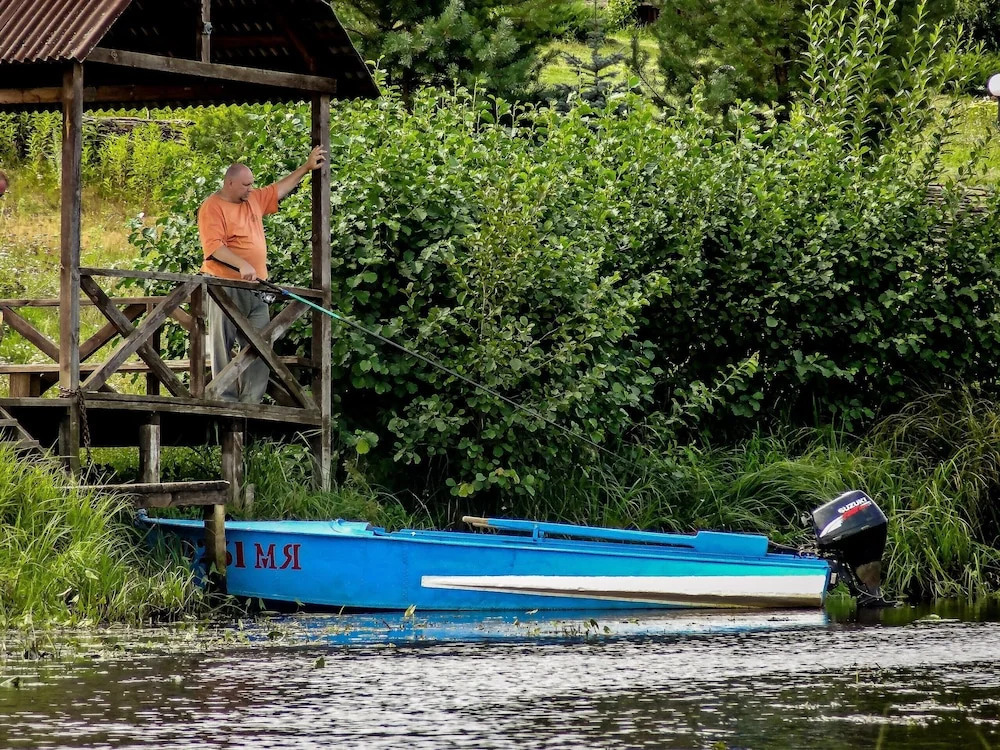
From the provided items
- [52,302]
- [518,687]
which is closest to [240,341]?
[52,302]

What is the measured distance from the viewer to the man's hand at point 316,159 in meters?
14.6

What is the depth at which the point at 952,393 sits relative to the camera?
18.1 metres

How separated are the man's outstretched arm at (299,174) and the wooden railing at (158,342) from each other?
800 millimetres

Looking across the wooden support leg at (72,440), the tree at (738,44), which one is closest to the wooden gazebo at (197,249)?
the wooden support leg at (72,440)

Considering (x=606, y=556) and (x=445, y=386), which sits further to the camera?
(x=445, y=386)

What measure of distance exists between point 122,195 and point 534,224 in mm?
13949

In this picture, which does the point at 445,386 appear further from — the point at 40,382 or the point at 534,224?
the point at 40,382

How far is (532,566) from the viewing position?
43.6 feet

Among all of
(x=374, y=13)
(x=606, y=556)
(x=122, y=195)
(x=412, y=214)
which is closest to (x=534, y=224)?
(x=412, y=214)

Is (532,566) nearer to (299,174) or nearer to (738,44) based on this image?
(299,174)

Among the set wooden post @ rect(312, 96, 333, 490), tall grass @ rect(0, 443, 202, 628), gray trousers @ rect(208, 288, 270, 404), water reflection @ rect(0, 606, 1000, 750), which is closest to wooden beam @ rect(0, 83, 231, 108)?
wooden post @ rect(312, 96, 333, 490)

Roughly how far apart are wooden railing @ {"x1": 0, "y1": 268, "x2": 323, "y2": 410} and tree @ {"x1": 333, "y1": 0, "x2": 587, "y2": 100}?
28.4 ft

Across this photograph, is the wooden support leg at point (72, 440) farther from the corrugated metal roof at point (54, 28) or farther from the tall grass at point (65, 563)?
the corrugated metal roof at point (54, 28)

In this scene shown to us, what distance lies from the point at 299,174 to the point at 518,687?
6.07 meters
